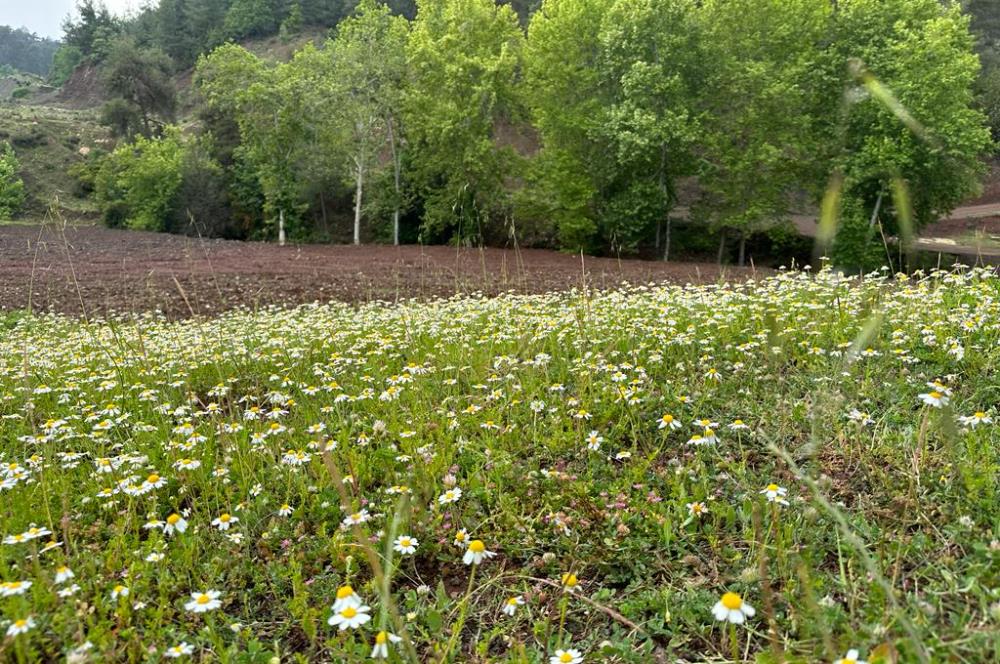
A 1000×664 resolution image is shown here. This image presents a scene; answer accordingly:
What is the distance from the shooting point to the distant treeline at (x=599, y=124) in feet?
69.0

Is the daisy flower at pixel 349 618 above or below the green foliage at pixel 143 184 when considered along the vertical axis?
below

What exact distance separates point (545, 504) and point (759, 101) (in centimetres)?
2272

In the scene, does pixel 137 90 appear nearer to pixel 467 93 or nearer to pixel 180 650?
pixel 467 93

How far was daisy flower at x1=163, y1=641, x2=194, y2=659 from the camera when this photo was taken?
2020mm

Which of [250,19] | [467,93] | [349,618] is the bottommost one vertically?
[349,618]

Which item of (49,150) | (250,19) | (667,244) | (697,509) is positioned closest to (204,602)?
(697,509)

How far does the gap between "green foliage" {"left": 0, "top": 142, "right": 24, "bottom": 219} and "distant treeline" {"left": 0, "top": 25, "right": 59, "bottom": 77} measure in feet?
376

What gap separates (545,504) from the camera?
299 cm

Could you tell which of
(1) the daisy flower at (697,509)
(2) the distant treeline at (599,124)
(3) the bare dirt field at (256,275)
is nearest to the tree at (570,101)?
(2) the distant treeline at (599,124)

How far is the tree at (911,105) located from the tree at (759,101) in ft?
3.23

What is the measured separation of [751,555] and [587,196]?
22.8 m

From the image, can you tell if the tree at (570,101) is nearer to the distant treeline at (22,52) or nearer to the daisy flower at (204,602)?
the daisy flower at (204,602)

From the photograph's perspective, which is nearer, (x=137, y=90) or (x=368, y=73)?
(x=368, y=73)

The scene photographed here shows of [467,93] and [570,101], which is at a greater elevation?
[467,93]
